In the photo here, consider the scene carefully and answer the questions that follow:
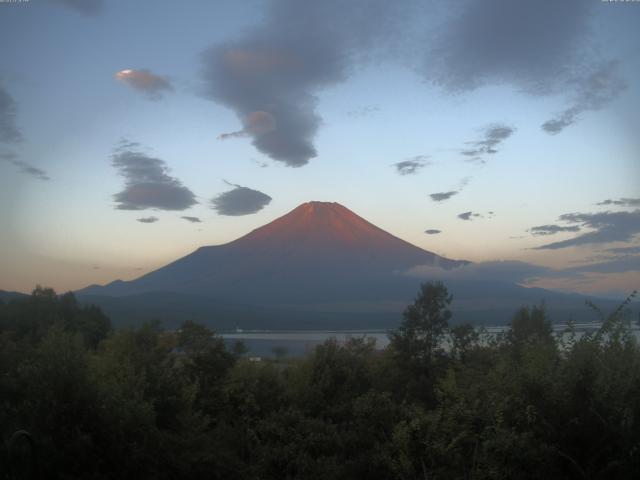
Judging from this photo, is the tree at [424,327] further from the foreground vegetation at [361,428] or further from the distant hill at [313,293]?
the distant hill at [313,293]

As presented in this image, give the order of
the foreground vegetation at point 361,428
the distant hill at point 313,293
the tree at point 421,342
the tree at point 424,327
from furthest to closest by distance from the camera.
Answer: the distant hill at point 313,293 < the tree at point 424,327 < the tree at point 421,342 < the foreground vegetation at point 361,428

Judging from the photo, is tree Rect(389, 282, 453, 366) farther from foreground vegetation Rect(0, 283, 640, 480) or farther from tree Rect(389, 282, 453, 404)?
foreground vegetation Rect(0, 283, 640, 480)

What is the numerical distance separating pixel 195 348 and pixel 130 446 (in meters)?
12.7

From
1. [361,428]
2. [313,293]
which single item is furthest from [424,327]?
[313,293]

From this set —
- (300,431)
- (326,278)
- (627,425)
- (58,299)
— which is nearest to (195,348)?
(300,431)

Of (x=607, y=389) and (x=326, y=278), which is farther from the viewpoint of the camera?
(x=326, y=278)

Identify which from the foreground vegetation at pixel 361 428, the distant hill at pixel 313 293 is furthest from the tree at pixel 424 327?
the distant hill at pixel 313 293

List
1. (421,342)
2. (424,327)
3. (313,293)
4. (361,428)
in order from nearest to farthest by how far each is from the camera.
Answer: (361,428) < (421,342) < (424,327) < (313,293)

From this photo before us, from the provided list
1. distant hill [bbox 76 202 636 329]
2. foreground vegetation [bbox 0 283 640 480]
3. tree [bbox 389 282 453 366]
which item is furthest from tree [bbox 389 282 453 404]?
distant hill [bbox 76 202 636 329]

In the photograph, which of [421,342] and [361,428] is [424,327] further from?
[361,428]

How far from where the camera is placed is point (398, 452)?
11.1 m

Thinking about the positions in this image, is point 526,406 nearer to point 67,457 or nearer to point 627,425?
point 627,425

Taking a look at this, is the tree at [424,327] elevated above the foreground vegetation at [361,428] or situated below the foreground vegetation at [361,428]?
above

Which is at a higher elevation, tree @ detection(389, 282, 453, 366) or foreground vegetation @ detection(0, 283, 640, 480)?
tree @ detection(389, 282, 453, 366)
